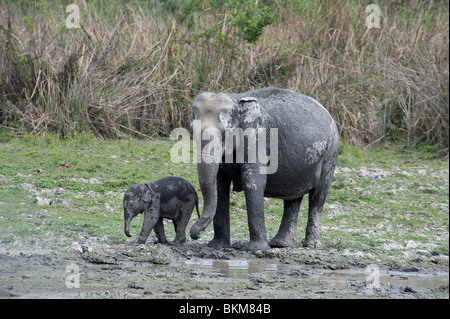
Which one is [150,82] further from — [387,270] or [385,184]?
[387,270]

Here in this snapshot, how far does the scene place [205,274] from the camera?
6.66 metres

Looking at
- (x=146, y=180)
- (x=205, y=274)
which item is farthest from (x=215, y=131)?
(x=146, y=180)

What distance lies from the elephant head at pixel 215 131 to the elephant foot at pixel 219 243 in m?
0.68

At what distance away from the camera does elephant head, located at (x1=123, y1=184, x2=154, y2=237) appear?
7.47 meters

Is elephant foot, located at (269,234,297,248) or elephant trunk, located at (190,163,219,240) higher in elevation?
elephant trunk, located at (190,163,219,240)

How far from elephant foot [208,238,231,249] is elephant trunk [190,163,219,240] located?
0.71 meters

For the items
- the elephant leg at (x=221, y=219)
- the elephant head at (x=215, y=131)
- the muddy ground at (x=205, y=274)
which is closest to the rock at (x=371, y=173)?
the muddy ground at (x=205, y=274)

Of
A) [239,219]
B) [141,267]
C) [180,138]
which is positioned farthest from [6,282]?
[180,138]

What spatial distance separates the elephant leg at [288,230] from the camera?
8250 millimetres

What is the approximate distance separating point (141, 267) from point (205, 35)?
27.7ft

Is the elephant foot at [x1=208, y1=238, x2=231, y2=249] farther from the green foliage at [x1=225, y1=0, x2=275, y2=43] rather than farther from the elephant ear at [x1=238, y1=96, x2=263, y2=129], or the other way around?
the green foliage at [x1=225, y1=0, x2=275, y2=43]

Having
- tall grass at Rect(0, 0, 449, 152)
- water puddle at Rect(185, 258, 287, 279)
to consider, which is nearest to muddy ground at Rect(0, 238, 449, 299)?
water puddle at Rect(185, 258, 287, 279)

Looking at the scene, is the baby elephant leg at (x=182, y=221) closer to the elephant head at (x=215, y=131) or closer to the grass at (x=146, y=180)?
the elephant head at (x=215, y=131)

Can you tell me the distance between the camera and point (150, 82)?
1384 centimetres
